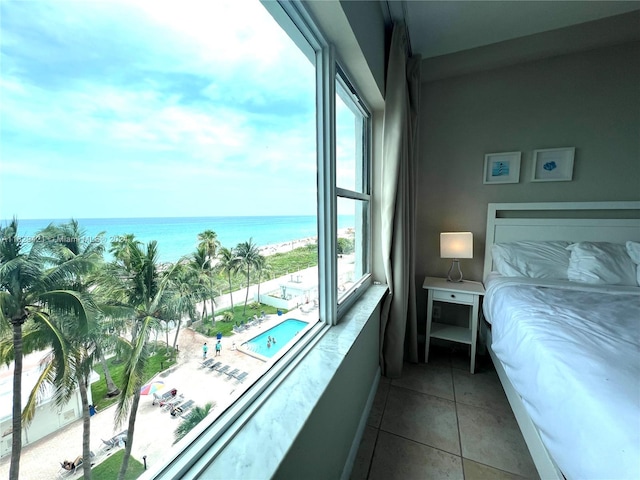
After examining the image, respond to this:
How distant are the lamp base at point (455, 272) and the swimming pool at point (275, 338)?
1740mm

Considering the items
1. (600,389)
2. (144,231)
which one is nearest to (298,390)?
(144,231)

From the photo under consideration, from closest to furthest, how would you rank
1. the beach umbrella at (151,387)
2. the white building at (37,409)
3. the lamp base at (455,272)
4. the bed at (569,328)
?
the white building at (37,409) → the beach umbrella at (151,387) → the bed at (569,328) → the lamp base at (455,272)

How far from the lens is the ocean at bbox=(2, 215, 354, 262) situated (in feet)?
1.49

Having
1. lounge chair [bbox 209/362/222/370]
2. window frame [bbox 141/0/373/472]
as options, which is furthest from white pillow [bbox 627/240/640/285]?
lounge chair [bbox 209/362/222/370]

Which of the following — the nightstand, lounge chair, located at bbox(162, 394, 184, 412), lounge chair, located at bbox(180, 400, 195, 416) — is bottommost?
the nightstand

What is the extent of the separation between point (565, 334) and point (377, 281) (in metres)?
1.21

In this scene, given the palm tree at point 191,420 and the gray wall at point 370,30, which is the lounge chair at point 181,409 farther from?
the gray wall at point 370,30

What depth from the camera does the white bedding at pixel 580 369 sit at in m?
0.72

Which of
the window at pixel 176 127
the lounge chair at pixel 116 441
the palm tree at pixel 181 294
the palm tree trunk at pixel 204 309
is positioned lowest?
the lounge chair at pixel 116 441

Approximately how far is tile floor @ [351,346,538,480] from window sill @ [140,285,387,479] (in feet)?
0.73

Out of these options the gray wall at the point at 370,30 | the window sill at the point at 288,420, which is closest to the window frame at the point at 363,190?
the gray wall at the point at 370,30

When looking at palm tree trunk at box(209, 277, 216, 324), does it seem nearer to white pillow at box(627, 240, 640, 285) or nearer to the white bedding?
the white bedding

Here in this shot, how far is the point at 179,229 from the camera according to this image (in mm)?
621

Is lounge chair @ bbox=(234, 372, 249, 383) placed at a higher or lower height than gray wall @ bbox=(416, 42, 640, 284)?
lower
